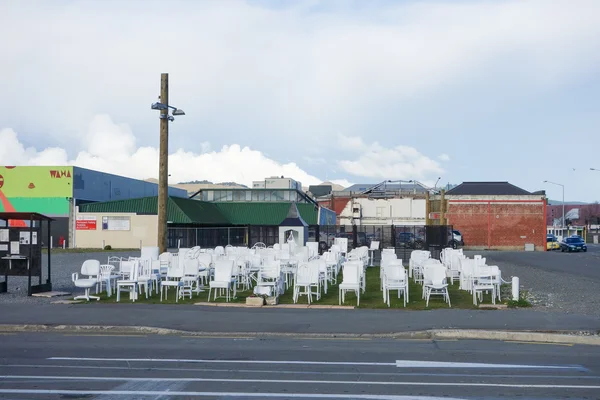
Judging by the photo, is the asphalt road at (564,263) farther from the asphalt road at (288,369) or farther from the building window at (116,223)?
the building window at (116,223)

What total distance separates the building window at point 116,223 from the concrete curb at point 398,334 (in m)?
38.3

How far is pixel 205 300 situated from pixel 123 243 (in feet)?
113

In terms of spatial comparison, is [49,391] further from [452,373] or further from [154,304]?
[154,304]

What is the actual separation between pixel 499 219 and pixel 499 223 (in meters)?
0.43

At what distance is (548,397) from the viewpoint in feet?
27.1

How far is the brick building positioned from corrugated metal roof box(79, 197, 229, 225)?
2873cm

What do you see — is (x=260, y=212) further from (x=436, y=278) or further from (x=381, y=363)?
(x=381, y=363)

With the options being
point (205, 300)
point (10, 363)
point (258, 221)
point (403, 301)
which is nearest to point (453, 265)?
point (403, 301)

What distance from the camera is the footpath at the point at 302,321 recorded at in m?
14.0

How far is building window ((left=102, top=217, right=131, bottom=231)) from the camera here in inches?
2057

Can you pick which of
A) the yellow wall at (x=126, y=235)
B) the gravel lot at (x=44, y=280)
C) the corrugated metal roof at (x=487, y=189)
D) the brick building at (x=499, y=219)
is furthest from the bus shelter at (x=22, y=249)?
the corrugated metal roof at (x=487, y=189)

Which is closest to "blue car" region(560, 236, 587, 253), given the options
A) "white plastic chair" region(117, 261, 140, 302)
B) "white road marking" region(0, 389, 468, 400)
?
"white plastic chair" region(117, 261, 140, 302)

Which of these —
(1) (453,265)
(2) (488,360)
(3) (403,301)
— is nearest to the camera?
(2) (488,360)

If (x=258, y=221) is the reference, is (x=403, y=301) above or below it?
below
